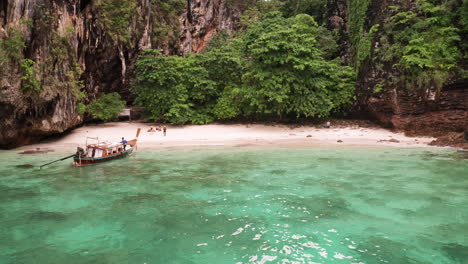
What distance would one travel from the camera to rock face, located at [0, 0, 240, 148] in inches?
736

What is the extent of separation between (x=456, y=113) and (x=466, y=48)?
15.4ft

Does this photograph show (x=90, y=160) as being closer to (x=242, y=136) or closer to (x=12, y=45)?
(x=12, y=45)

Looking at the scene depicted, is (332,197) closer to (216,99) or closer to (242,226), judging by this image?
(242,226)

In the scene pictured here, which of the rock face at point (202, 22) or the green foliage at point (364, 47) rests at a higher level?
the rock face at point (202, 22)

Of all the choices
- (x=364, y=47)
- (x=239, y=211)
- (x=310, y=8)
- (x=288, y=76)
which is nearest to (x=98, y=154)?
(x=239, y=211)

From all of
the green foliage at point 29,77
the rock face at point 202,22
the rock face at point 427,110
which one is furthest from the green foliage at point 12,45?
the rock face at point 427,110

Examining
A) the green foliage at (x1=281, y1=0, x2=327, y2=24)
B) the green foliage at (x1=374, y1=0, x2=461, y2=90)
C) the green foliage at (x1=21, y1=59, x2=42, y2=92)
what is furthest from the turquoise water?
the green foliage at (x1=281, y1=0, x2=327, y2=24)

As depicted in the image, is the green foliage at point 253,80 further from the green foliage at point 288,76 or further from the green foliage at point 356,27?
the green foliage at point 356,27

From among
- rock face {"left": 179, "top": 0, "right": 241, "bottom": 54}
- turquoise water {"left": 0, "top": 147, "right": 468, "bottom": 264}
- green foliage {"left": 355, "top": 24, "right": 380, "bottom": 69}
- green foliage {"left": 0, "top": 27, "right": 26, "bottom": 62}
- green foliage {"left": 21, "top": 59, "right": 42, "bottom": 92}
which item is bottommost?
turquoise water {"left": 0, "top": 147, "right": 468, "bottom": 264}

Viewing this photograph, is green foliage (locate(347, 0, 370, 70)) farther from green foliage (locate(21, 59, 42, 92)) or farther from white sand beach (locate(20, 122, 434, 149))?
green foliage (locate(21, 59, 42, 92))

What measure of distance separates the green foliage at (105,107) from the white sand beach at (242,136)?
114 centimetres

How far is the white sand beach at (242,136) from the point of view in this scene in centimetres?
2213

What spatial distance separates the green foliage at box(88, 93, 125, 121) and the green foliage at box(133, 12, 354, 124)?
2.36 metres

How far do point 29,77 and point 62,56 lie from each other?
3.17 meters
